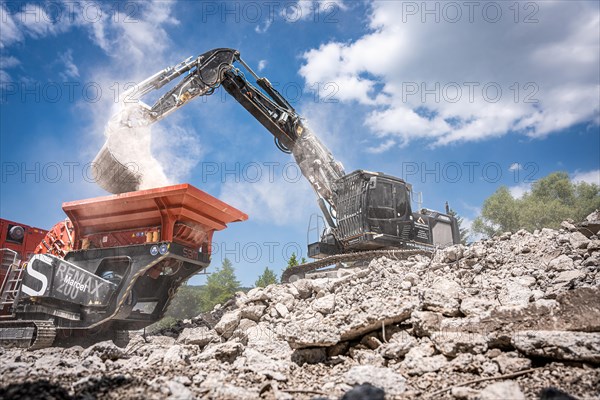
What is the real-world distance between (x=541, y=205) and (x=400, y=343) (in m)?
30.4

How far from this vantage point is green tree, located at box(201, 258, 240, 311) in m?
29.6

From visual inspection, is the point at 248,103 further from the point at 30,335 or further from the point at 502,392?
the point at 502,392

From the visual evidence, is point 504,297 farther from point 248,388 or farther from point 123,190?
point 123,190

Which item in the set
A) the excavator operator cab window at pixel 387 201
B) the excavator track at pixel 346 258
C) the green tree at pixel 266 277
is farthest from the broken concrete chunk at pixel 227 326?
the green tree at pixel 266 277

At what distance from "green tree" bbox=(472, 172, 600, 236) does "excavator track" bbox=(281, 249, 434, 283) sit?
23.7 metres

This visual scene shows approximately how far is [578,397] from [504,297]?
170 centimetres

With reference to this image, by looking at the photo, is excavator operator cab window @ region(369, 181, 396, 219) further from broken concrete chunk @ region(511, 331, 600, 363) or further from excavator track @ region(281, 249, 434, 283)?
broken concrete chunk @ region(511, 331, 600, 363)

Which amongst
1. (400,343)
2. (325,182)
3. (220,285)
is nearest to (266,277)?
(220,285)

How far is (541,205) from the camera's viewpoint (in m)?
29.3

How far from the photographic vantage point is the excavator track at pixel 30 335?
215 inches

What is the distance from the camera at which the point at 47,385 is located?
Answer: 110 inches

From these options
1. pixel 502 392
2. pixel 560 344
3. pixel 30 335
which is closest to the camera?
pixel 502 392

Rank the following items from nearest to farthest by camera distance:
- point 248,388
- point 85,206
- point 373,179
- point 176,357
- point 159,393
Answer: point 159,393, point 248,388, point 176,357, point 85,206, point 373,179

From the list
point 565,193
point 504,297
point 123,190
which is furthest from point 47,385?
point 565,193
